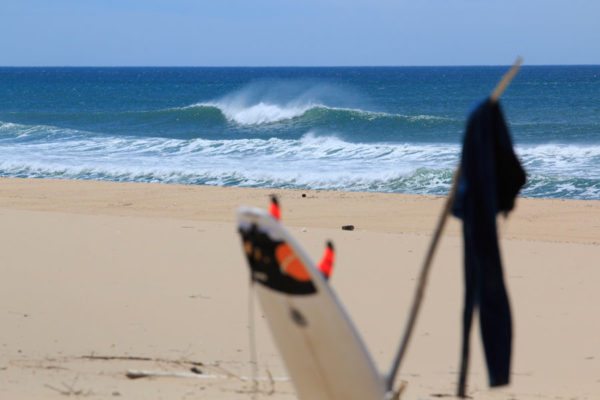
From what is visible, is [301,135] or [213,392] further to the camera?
[301,135]

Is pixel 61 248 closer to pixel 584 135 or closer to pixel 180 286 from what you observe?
pixel 180 286

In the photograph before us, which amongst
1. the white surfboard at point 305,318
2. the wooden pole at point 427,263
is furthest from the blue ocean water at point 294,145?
the white surfboard at point 305,318

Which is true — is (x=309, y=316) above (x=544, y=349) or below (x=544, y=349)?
above

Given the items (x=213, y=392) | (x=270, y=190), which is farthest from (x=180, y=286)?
(x=270, y=190)

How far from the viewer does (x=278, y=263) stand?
316 cm

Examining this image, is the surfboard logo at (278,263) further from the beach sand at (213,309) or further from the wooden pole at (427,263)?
the beach sand at (213,309)

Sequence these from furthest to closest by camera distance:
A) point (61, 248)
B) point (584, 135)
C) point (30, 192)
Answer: point (584, 135)
point (30, 192)
point (61, 248)

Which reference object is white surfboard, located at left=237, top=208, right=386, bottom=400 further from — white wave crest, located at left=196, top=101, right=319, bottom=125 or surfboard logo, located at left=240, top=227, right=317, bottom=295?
white wave crest, located at left=196, top=101, right=319, bottom=125

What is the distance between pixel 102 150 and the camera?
72.2ft

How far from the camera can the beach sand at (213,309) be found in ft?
15.9

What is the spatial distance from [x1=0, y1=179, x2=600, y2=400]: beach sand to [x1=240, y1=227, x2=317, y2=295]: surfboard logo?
152cm

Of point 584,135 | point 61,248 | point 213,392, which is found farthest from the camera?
point 584,135

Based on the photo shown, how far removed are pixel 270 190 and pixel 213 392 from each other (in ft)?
32.3

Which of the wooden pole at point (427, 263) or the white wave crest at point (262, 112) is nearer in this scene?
the wooden pole at point (427, 263)
